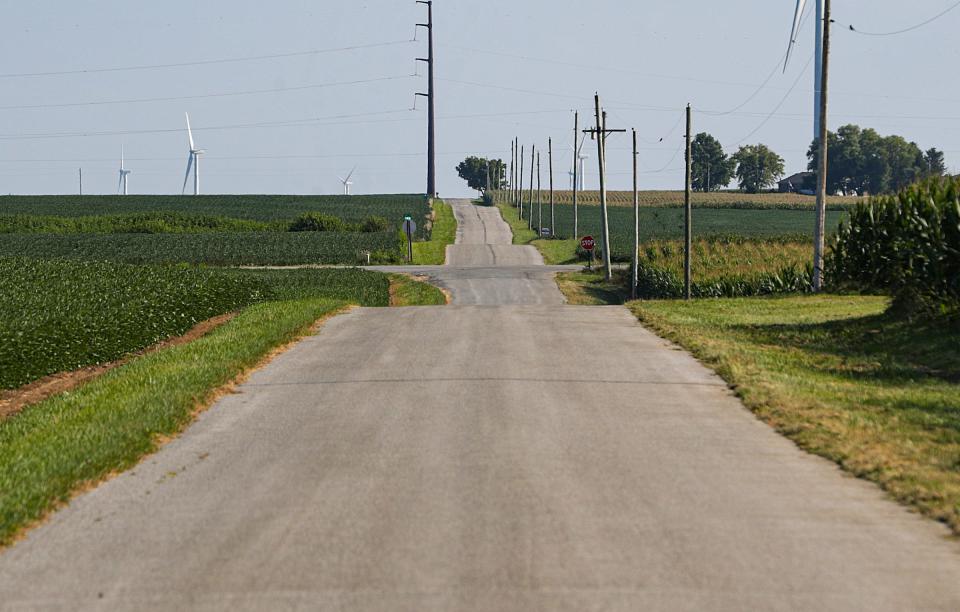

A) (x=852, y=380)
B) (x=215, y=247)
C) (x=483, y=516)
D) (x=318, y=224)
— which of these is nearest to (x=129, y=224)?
(x=318, y=224)

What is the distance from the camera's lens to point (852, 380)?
16750 mm

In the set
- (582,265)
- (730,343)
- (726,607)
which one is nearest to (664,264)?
(582,265)

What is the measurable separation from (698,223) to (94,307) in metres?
99.1

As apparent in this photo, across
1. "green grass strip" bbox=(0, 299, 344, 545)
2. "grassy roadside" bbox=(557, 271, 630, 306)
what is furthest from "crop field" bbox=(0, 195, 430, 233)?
"green grass strip" bbox=(0, 299, 344, 545)

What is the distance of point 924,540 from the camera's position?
8172 mm

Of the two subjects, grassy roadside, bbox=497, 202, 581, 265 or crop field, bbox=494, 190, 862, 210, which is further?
crop field, bbox=494, 190, 862, 210

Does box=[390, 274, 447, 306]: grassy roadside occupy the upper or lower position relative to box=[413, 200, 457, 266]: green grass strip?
lower

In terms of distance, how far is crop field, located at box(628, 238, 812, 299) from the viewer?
48125 mm

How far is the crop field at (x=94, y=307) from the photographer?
2147 centimetres

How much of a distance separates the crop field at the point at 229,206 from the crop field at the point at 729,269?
52952mm

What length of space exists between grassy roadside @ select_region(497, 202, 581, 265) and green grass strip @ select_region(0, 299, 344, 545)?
6057cm

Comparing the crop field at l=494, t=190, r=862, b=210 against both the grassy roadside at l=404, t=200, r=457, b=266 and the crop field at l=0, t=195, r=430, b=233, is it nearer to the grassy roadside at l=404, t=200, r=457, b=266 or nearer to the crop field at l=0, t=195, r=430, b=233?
the crop field at l=0, t=195, r=430, b=233

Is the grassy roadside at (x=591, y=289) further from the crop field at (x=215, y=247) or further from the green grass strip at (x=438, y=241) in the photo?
the crop field at (x=215, y=247)

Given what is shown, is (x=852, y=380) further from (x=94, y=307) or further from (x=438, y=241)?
(x=438, y=241)
